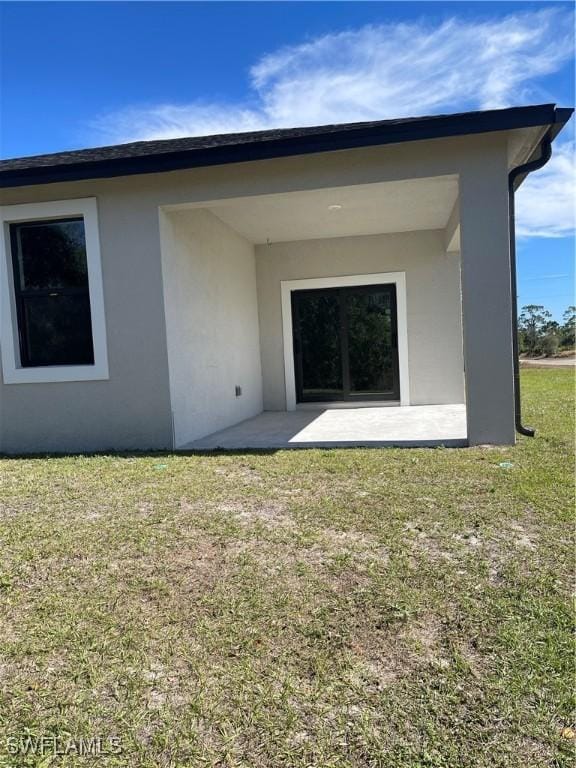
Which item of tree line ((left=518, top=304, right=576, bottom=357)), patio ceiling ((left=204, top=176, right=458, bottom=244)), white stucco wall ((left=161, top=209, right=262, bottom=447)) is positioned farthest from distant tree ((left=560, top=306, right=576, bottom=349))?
white stucco wall ((left=161, top=209, right=262, bottom=447))

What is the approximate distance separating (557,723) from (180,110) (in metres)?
11.8

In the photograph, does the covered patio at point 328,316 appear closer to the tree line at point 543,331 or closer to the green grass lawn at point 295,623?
the green grass lawn at point 295,623

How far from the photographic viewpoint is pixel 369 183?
6.07 metres

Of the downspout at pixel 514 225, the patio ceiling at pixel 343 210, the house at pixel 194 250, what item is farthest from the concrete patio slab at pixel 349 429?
the patio ceiling at pixel 343 210

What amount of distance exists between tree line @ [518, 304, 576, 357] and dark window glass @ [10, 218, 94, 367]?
26926 millimetres

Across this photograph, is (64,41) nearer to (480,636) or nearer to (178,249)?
(178,249)

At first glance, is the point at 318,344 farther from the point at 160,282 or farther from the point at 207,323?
the point at 160,282

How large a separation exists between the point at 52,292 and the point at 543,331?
107ft

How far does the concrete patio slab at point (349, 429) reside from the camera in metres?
6.68

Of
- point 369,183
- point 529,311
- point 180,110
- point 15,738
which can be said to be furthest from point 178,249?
point 529,311

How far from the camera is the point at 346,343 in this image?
1089cm

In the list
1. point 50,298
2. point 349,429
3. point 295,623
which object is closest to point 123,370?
point 50,298

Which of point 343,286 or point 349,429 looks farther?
point 343,286

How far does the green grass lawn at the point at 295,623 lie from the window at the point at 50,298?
2757 millimetres
